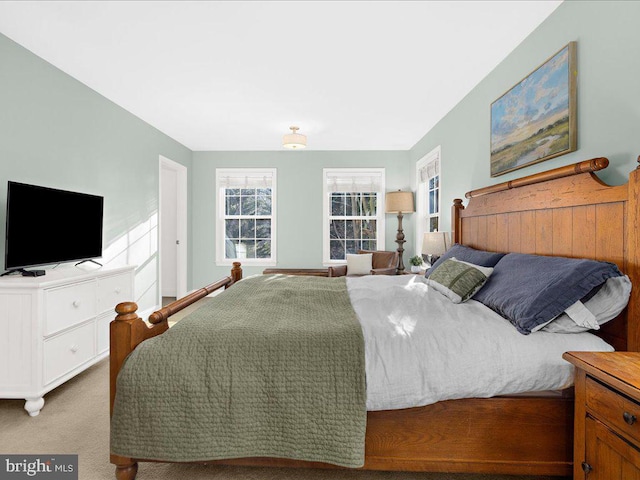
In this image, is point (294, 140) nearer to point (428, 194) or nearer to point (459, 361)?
point (428, 194)

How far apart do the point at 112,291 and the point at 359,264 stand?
3.15 m

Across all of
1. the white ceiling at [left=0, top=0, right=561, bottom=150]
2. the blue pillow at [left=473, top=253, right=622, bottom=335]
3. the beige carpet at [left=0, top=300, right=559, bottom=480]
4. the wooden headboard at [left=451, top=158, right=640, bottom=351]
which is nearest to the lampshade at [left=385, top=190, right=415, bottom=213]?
the white ceiling at [left=0, top=0, right=561, bottom=150]

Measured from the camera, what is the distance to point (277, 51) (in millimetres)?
2660

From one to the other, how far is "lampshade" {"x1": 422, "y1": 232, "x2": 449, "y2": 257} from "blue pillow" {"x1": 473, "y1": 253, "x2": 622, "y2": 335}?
1.52 meters

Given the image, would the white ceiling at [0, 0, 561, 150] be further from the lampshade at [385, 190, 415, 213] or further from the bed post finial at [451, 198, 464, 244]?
the lampshade at [385, 190, 415, 213]

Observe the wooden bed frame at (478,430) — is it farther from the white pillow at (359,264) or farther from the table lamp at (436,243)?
the white pillow at (359,264)

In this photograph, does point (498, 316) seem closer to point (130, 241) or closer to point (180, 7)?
point (180, 7)

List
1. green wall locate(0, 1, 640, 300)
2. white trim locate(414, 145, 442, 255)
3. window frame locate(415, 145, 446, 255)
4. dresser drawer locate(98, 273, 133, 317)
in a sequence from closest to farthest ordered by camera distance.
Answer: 1. green wall locate(0, 1, 640, 300)
2. dresser drawer locate(98, 273, 133, 317)
3. window frame locate(415, 145, 446, 255)
4. white trim locate(414, 145, 442, 255)

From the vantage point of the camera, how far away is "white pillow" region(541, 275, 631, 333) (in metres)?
1.48

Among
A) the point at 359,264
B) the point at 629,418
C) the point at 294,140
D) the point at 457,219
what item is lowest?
the point at 629,418

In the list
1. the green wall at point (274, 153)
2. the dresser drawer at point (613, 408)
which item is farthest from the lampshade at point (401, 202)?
the dresser drawer at point (613, 408)

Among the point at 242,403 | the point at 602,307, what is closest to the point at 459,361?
the point at 602,307

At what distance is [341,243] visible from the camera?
5816mm

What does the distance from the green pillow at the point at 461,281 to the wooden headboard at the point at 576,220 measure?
1.29ft
